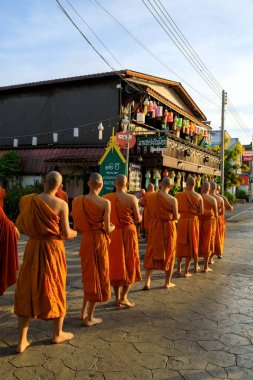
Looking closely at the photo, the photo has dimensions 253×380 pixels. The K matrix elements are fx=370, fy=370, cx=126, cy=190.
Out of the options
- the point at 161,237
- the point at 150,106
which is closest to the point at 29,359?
the point at 161,237

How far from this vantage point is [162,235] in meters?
6.66

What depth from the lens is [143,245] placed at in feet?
37.5

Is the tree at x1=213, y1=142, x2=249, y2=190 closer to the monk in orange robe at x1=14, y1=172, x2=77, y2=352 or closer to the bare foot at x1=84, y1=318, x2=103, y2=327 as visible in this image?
the bare foot at x1=84, y1=318, x2=103, y2=327

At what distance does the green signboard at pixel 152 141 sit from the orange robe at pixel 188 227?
588 centimetres

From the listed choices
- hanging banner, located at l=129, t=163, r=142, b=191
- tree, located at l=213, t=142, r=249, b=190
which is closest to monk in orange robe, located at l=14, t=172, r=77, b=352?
hanging banner, located at l=129, t=163, r=142, b=191

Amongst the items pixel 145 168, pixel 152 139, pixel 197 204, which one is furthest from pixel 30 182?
pixel 197 204

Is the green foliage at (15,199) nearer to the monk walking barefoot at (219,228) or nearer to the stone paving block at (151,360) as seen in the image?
the monk walking barefoot at (219,228)

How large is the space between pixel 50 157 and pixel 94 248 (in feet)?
42.2

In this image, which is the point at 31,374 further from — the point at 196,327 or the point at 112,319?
the point at 196,327

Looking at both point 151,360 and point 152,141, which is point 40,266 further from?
point 152,141

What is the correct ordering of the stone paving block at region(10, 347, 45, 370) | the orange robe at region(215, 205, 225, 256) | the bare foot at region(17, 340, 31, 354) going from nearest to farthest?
the stone paving block at region(10, 347, 45, 370) < the bare foot at region(17, 340, 31, 354) < the orange robe at region(215, 205, 225, 256)

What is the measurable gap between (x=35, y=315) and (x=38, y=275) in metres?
0.42

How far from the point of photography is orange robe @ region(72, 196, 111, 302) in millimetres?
4707

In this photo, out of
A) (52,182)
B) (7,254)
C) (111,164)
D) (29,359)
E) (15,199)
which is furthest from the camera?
(15,199)
